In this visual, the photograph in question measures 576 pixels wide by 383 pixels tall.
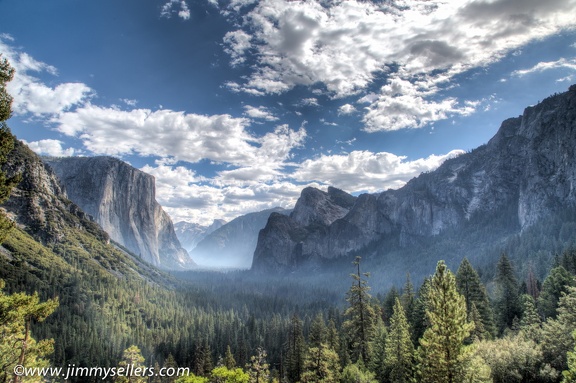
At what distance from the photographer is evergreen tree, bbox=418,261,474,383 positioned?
22.8 meters

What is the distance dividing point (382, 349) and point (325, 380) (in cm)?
1022

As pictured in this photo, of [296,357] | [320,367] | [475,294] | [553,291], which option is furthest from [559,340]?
[296,357]

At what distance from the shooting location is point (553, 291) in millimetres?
54625

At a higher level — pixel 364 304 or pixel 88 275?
pixel 364 304

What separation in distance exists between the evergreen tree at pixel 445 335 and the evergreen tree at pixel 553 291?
140 ft

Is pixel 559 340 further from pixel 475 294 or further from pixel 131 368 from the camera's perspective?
pixel 131 368

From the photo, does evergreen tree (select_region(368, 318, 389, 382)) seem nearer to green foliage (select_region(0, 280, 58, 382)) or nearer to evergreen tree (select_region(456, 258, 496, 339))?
evergreen tree (select_region(456, 258, 496, 339))

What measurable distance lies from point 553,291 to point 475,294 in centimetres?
1432

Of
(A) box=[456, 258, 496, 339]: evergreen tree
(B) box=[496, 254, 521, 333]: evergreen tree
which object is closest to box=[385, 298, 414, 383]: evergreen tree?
(A) box=[456, 258, 496, 339]: evergreen tree

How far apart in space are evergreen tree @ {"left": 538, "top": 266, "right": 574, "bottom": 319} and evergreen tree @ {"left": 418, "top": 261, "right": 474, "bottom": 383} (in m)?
42.7

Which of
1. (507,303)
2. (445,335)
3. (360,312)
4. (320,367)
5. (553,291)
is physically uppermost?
(445,335)

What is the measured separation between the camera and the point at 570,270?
2490 inches

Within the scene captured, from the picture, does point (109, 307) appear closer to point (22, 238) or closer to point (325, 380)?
point (22, 238)

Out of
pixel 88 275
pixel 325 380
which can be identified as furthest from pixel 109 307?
pixel 325 380
